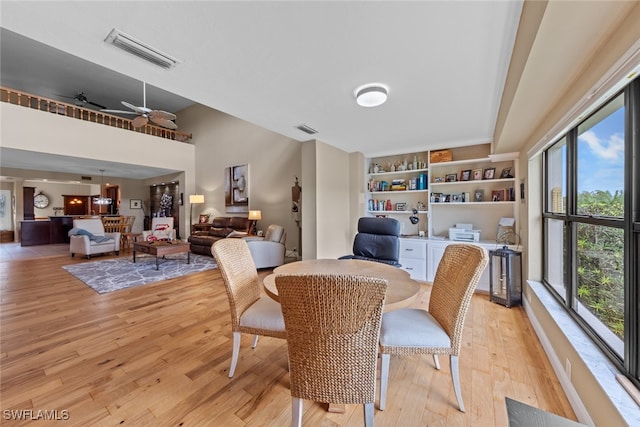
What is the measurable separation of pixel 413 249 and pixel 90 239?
738 cm

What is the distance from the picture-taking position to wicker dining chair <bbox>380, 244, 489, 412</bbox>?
1.43 meters

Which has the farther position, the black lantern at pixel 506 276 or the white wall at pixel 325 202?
the white wall at pixel 325 202

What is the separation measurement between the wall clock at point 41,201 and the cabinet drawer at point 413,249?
14.0 metres

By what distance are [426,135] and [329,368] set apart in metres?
3.49

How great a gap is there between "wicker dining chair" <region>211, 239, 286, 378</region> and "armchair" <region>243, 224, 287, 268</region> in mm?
2765

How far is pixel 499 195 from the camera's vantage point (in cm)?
369

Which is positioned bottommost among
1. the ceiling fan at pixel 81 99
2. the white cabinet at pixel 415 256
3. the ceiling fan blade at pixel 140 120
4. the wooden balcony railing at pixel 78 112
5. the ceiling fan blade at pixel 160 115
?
the white cabinet at pixel 415 256

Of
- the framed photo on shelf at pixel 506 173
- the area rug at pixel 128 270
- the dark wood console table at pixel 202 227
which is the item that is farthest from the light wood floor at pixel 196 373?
the dark wood console table at pixel 202 227

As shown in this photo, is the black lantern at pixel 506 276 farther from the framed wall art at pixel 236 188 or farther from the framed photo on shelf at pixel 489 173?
the framed wall art at pixel 236 188

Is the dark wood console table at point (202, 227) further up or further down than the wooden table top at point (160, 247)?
further up

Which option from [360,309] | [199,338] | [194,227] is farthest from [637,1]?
[194,227]

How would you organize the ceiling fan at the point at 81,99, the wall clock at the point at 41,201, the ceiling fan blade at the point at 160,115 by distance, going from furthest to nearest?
1. the wall clock at the point at 41,201
2. the ceiling fan at the point at 81,99
3. the ceiling fan blade at the point at 160,115

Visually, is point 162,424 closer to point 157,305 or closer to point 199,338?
point 199,338

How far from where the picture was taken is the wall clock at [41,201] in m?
9.78
